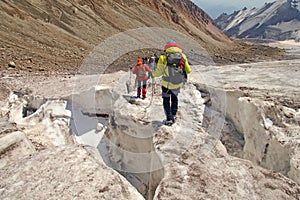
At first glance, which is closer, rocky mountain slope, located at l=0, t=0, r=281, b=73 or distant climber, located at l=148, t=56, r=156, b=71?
distant climber, located at l=148, t=56, r=156, b=71

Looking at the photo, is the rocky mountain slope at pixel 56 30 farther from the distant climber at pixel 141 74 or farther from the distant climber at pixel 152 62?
the distant climber at pixel 141 74

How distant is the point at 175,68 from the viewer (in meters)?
3.52

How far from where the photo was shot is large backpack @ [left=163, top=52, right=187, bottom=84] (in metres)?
3.46

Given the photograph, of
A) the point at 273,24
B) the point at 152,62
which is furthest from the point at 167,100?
the point at 273,24

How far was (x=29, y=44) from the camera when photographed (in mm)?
13414

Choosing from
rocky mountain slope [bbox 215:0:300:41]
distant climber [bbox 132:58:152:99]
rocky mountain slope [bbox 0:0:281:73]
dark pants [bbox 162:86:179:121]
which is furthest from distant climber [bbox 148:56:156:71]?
rocky mountain slope [bbox 215:0:300:41]

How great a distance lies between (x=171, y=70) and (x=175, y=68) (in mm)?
63

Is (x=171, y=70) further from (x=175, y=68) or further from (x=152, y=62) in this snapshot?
(x=152, y=62)

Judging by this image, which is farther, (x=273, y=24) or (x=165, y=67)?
(x=273, y=24)

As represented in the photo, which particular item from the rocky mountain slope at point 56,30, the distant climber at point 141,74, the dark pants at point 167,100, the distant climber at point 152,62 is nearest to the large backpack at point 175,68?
the dark pants at point 167,100

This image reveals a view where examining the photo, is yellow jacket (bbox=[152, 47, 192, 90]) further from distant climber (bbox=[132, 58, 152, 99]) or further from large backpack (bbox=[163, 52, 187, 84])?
distant climber (bbox=[132, 58, 152, 99])

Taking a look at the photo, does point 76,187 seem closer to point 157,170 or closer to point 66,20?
point 157,170

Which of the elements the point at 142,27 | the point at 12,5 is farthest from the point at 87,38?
the point at 142,27

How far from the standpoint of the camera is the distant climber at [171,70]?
11.4ft
